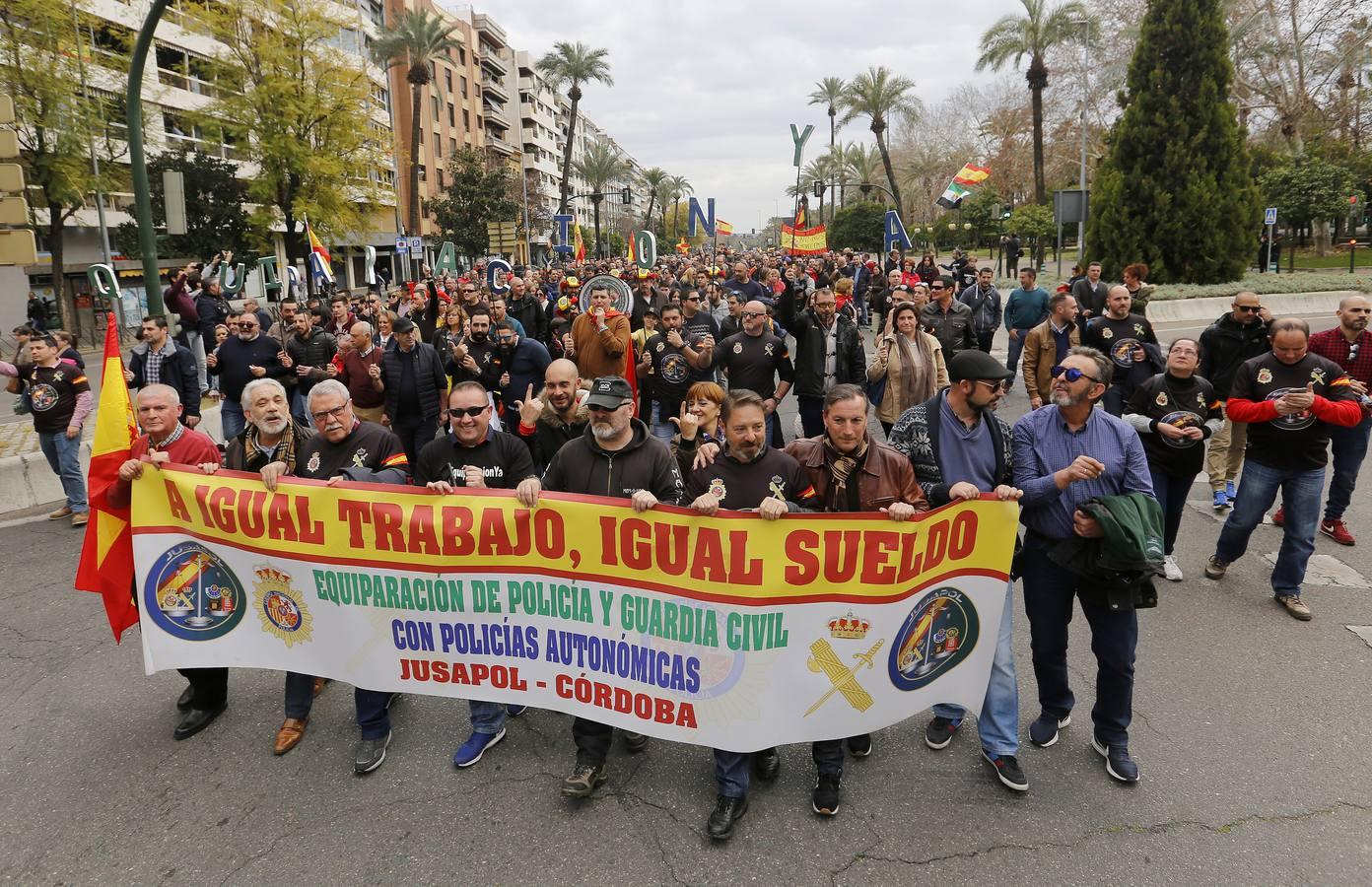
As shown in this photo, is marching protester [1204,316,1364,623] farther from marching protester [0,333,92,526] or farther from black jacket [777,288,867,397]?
marching protester [0,333,92,526]

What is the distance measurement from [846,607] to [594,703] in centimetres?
117

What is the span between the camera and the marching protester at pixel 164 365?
791cm

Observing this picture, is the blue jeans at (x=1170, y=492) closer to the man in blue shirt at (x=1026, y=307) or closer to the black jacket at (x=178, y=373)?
the man in blue shirt at (x=1026, y=307)

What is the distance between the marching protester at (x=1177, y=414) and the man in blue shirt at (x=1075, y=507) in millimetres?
1788

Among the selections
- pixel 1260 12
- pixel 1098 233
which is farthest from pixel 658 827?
pixel 1260 12

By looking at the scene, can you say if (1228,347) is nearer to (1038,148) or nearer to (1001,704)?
(1001,704)

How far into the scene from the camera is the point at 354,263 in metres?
57.0

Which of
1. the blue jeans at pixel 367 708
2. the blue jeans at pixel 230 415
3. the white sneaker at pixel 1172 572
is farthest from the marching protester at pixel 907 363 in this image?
the blue jeans at pixel 230 415

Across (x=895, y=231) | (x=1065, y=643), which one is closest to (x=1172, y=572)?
(x=1065, y=643)

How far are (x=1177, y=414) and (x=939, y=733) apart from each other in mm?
2617

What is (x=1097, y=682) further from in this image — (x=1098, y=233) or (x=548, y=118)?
(x=548, y=118)

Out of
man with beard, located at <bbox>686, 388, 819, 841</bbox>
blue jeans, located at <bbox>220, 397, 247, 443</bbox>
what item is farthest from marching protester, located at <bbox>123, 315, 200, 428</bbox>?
man with beard, located at <bbox>686, 388, 819, 841</bbox>

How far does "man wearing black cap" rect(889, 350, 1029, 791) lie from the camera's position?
3.60 meters

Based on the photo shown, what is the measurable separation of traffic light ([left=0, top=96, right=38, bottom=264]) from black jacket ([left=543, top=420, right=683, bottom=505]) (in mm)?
6216
